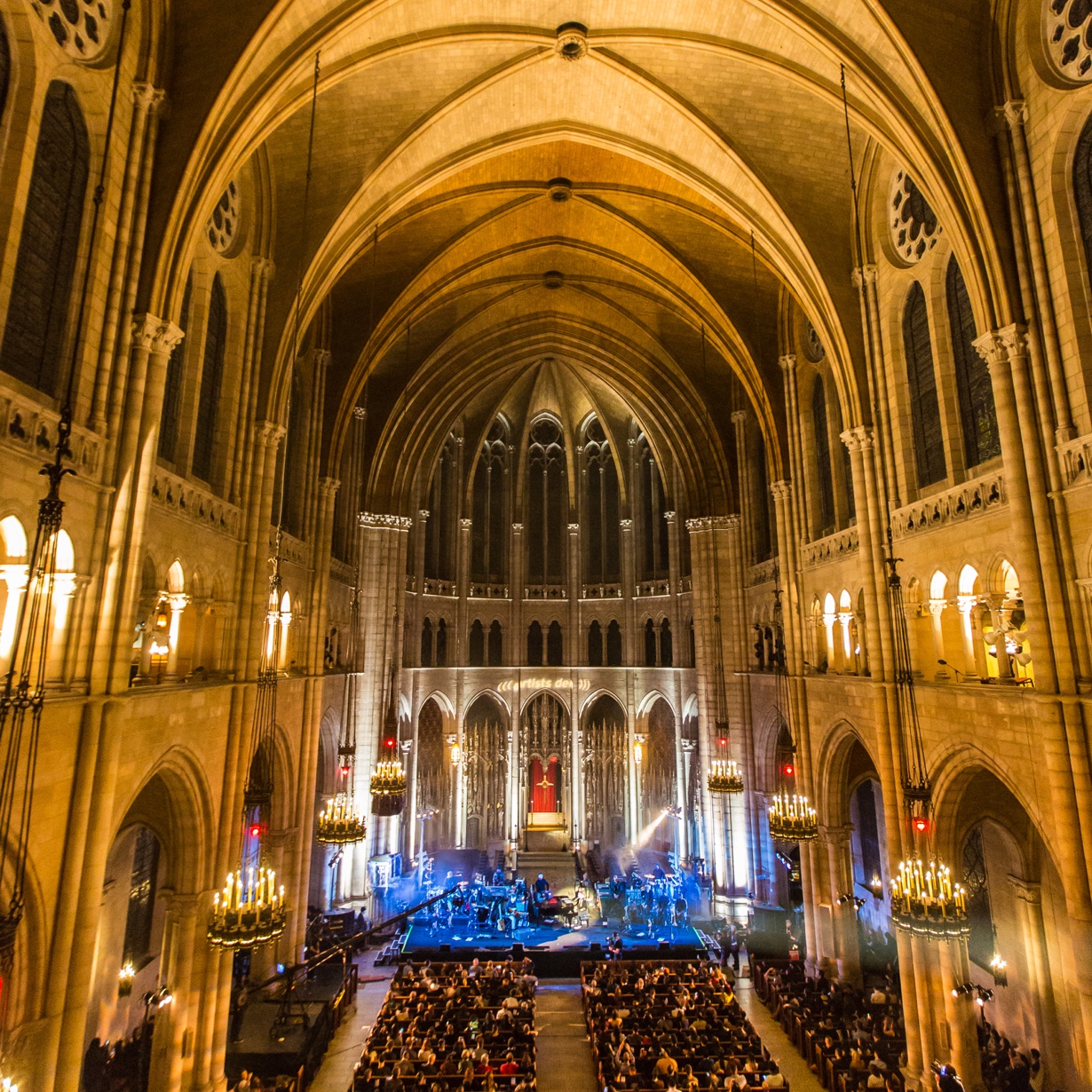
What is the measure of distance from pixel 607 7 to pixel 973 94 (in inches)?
291

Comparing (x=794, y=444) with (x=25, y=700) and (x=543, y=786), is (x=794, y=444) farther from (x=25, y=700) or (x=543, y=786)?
(x=543, y=786)

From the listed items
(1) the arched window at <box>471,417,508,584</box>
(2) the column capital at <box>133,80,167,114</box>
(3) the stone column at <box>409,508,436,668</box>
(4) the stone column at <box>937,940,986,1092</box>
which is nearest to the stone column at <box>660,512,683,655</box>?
(1) the arched window at <box>471,417,508,584</box>

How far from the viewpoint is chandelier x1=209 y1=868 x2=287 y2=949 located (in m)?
9.95

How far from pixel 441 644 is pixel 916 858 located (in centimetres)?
2376

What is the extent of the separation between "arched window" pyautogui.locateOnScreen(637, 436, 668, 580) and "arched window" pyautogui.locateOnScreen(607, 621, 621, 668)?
2.74 meters

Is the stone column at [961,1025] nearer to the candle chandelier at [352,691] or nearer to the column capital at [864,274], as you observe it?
the column capital at [864,274]

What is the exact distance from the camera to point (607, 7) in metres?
14.8

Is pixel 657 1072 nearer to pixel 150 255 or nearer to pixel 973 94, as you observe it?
pixel 150 255

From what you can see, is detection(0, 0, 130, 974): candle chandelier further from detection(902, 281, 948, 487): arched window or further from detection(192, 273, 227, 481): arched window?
detection(902, 281, 948, 487): arched window

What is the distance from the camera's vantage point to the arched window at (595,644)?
34.0 meters

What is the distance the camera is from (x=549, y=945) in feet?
72.5

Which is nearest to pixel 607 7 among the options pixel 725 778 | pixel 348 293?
pixel 348 293

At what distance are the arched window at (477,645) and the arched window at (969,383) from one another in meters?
23.2

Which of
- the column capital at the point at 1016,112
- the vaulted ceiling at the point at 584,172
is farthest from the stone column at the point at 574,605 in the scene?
the column capital at the point at 1016,112
